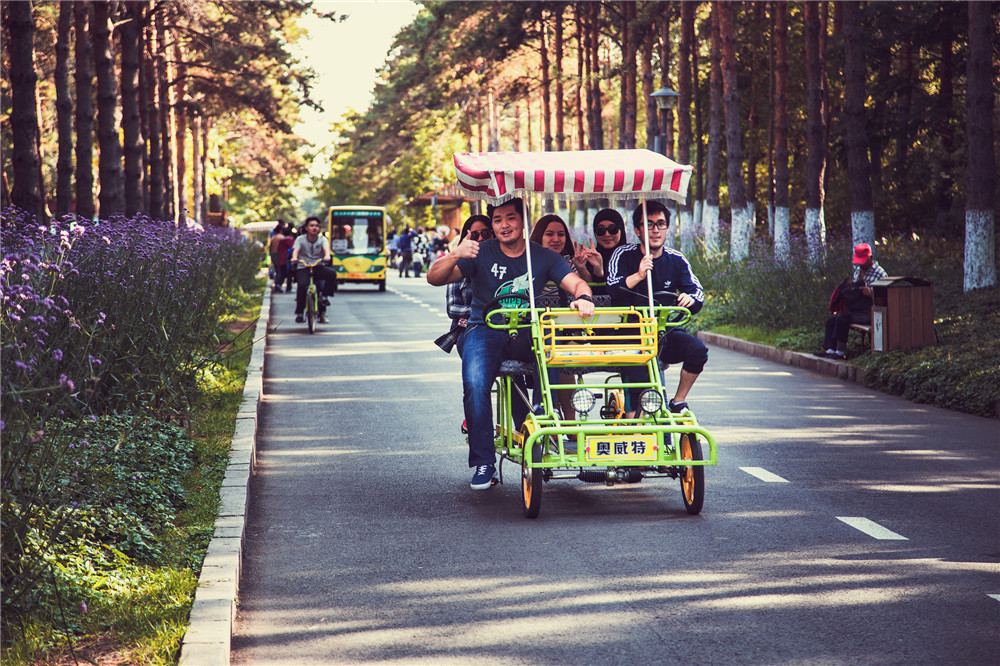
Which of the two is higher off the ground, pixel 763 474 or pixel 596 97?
pixel 596 97

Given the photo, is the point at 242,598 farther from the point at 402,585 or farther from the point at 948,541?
the point at 948,541

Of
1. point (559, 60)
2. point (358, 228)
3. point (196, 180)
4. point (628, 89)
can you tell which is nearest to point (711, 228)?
point (628, 89)

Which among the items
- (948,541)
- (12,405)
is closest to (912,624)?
(948,541)

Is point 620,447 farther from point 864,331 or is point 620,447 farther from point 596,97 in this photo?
point 596,97

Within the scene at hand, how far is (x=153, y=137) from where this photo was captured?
37.5 m

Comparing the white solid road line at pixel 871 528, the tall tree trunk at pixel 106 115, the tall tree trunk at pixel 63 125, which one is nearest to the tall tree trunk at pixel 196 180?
the tall tree trunk at pixel 106 115

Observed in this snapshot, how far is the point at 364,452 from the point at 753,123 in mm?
48133

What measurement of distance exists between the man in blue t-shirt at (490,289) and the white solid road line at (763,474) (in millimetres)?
1885

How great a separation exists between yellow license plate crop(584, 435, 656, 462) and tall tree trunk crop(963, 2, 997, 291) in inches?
547

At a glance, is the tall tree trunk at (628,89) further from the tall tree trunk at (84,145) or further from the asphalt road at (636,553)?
the asphalt road at (636,553)

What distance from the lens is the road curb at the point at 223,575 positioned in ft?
17.3

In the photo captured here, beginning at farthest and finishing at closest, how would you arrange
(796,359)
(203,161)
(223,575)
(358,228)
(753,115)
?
(203,161) < (753,115) < (358,228) < (796,359) < (223,575)

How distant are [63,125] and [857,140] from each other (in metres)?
13.5

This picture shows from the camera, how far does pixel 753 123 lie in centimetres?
5653
